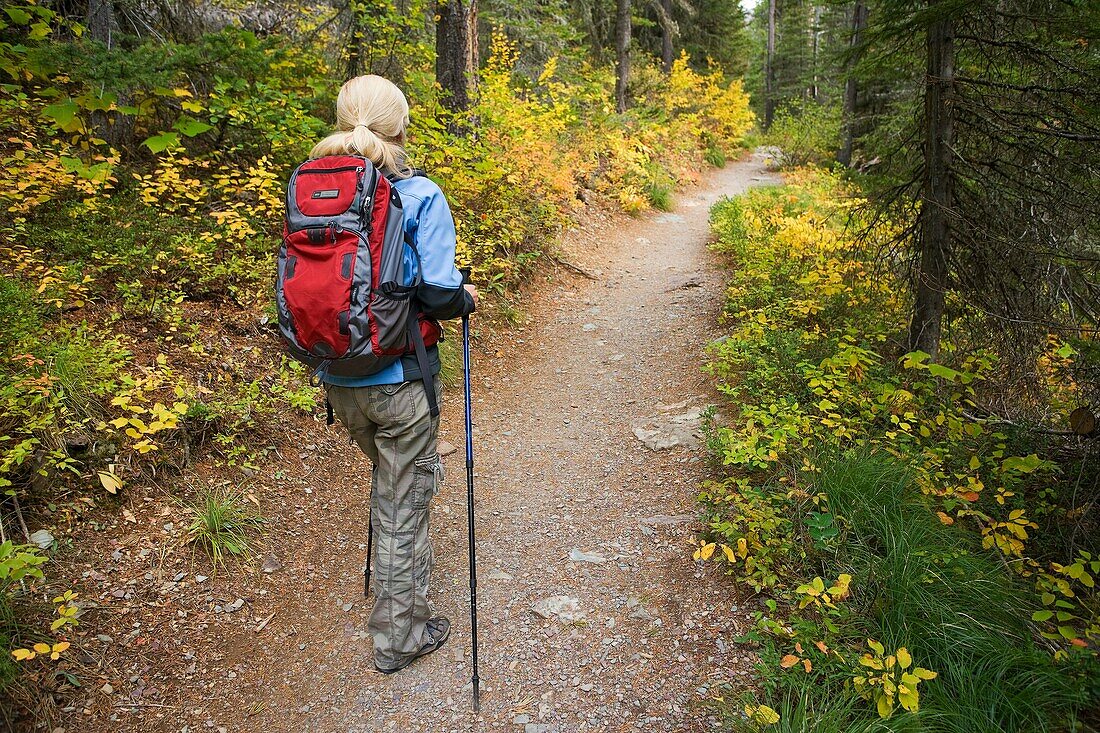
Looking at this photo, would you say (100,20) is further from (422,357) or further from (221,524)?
(422,357)

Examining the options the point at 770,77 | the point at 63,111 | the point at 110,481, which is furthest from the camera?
the point at 770,77

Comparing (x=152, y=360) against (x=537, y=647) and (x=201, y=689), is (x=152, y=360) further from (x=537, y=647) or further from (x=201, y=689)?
(x=537, y=647)

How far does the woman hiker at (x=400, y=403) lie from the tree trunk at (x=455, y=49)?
5.74m

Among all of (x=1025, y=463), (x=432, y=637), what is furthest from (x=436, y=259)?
(x=1025, y=463)

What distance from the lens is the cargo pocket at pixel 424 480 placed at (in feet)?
10.4

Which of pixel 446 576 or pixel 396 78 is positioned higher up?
pixel 396 78

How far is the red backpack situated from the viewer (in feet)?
8.85

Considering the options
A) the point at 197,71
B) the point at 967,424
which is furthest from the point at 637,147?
Result: the point at 967,424

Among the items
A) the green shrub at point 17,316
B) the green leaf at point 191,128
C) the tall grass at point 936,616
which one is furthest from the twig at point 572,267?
the green shrub at point 17,316

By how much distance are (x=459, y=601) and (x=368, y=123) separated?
2860mm

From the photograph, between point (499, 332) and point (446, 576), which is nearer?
point (446, 576)

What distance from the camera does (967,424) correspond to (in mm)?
4473

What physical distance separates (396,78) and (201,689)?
841 cm

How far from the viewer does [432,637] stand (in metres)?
3.42
